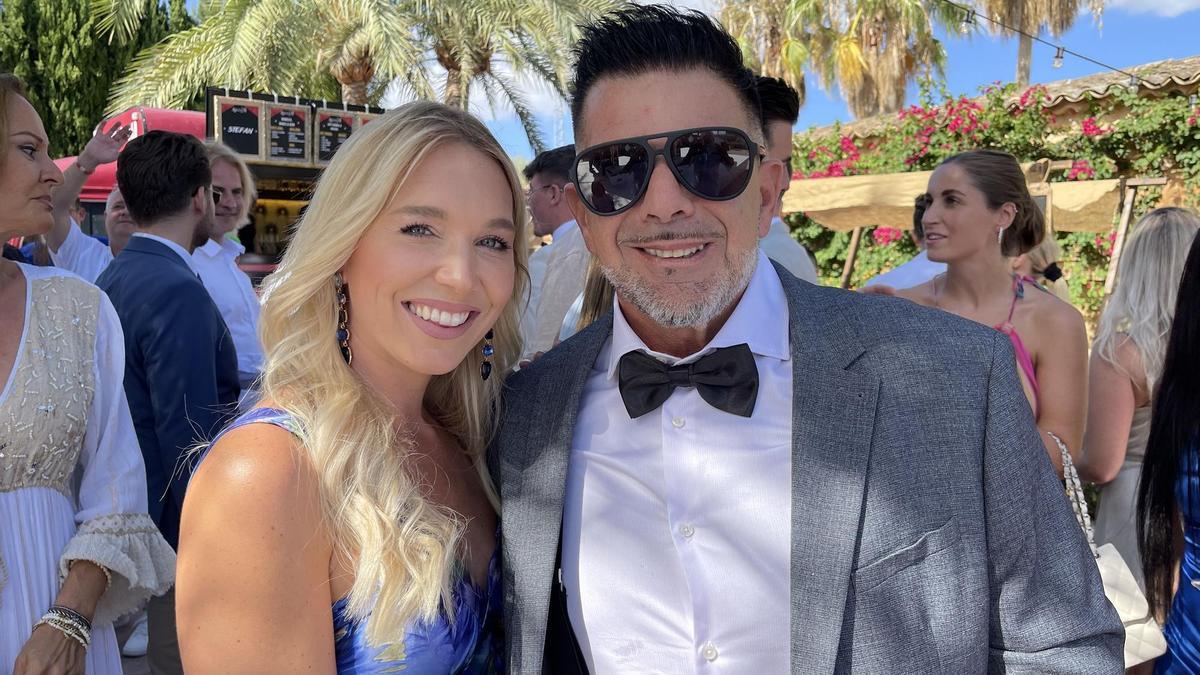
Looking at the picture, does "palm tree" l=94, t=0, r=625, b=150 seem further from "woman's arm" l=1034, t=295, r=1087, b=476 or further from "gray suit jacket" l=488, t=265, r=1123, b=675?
"gray suit jacket" l=488, t=265, r=1123, b=675

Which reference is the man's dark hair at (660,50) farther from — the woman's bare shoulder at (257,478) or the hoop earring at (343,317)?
the woman's bare shoulder at (257,478)

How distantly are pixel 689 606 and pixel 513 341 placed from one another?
95 cm

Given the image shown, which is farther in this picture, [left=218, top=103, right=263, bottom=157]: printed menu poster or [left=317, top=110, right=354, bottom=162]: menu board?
[left=317, top=110, right=354, bottom=162]: menu board

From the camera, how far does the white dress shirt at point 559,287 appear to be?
434cm

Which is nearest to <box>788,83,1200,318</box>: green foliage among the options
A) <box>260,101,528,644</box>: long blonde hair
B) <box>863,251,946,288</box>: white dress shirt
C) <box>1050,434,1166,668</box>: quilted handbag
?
<box>863,251,946,288</box>: white dress shirt

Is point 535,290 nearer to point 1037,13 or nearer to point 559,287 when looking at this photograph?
point 559,287

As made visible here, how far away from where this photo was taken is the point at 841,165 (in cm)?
1332

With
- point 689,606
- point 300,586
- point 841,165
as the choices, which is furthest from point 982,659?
point 841,165

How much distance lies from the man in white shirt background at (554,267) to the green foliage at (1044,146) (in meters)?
4.38

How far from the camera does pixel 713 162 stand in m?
1.88

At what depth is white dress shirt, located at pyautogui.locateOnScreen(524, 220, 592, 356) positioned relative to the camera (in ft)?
14.2

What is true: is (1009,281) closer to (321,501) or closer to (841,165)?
(321,501)

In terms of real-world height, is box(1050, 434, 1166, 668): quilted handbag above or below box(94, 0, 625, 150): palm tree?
below

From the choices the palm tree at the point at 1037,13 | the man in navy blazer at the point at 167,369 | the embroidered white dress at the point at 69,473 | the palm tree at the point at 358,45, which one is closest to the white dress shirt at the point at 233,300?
the man in navy blazer at the point at 167,369
